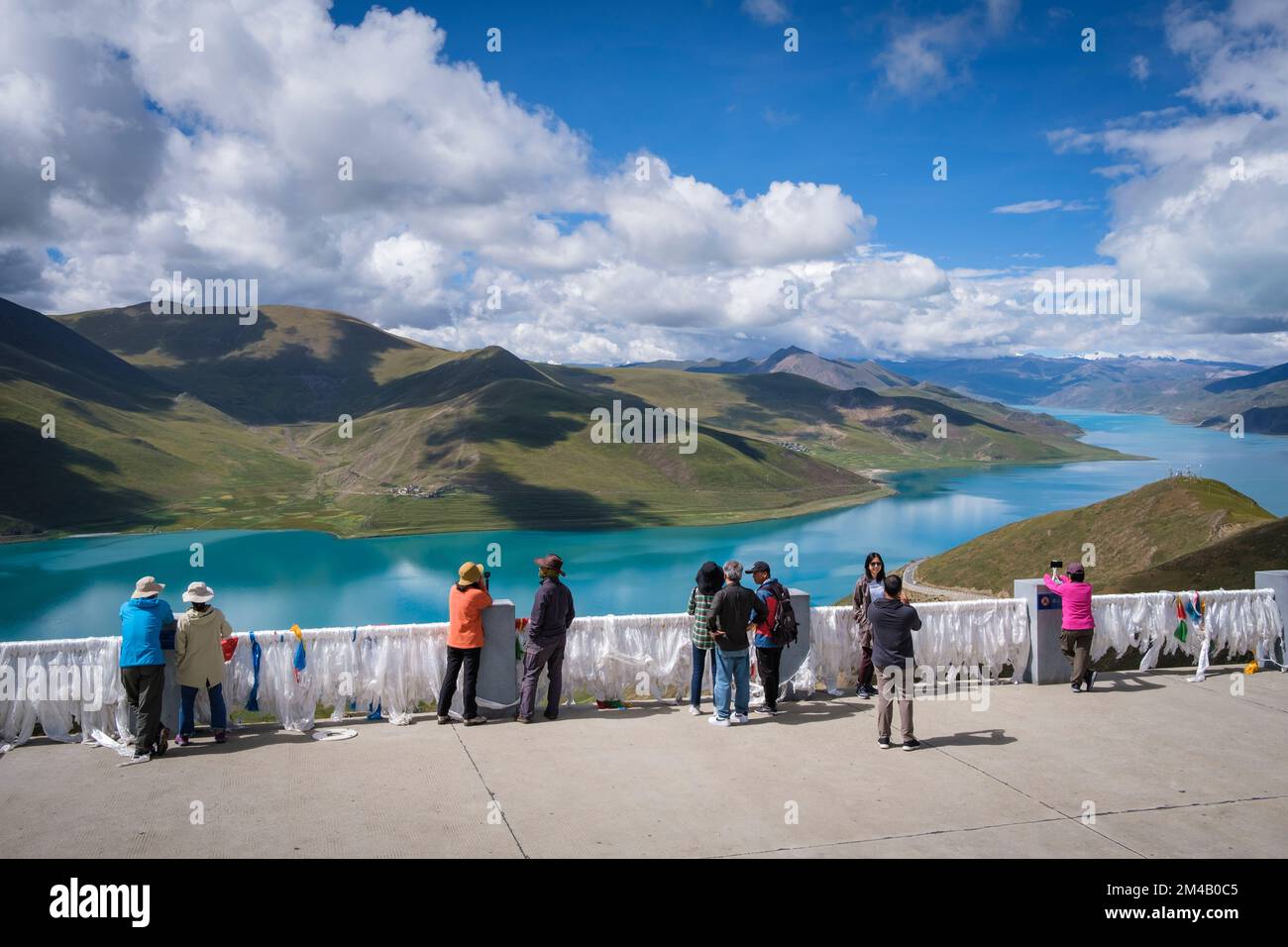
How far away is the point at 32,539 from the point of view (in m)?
134

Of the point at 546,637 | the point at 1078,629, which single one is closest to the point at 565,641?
the point at 546,637

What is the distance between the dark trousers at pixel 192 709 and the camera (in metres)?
10.2

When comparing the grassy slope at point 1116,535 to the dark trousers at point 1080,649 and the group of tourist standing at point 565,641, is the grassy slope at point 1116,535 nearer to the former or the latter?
the dark trousers at point 1080,649

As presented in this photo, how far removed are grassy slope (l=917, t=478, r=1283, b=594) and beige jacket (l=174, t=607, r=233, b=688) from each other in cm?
6664

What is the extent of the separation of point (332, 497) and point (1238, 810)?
182 metres

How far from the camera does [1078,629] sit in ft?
41.2

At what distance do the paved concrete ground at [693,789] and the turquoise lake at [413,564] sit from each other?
69118 millimetres

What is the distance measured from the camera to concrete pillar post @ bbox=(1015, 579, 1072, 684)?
1299cm

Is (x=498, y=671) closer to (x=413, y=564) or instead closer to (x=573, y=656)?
(x=573, y=656)
